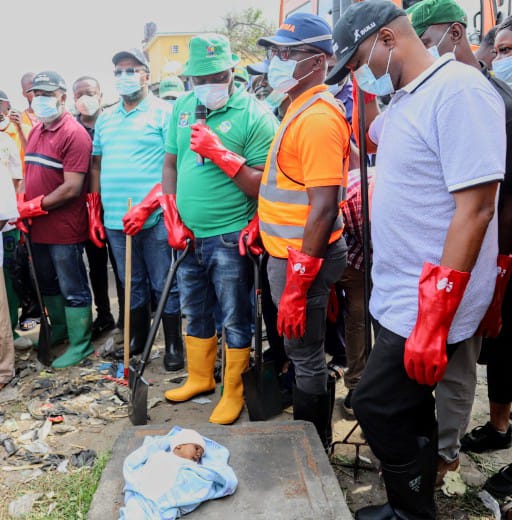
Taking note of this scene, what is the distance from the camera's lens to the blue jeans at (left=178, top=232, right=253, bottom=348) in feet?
10.4

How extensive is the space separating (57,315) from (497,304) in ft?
11.9

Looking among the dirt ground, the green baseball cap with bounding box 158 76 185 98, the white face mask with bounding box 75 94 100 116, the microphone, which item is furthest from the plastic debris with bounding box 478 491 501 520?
the green baseball cap with bounding box 158 76 185 98

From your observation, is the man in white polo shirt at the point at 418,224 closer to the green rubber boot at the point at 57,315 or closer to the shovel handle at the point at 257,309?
the shovel handle at the point at 257,309

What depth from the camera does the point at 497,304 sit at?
2.20m

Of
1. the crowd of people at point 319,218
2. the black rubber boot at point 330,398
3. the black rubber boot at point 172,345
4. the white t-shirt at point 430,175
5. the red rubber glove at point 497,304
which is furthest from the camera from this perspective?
the black rubber boot at point 172,345

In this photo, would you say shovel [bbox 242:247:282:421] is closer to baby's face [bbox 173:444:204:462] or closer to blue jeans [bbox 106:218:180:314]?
baby's face [bbox 173:444:204:462]

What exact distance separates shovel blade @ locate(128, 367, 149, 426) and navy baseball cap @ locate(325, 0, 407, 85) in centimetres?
210

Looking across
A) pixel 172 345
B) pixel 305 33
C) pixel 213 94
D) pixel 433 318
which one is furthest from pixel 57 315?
pixel 433 318

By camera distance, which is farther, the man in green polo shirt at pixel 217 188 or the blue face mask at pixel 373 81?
the man in green polo shirt at pixel 217 188

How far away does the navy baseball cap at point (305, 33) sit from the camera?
2.49 m

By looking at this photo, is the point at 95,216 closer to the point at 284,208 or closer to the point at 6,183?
the point at 6,183

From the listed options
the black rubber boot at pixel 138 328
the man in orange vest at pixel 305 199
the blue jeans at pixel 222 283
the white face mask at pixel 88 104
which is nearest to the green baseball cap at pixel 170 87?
the white face mask at pixel 88 104

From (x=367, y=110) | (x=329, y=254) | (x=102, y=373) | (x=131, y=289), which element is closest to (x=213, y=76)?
(x=367, y=110)

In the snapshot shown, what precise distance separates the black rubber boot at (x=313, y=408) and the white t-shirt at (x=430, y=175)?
853 millimetres
